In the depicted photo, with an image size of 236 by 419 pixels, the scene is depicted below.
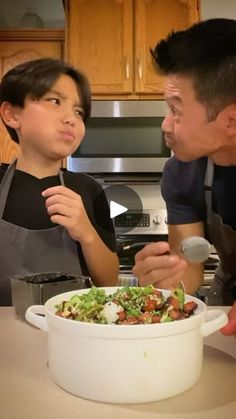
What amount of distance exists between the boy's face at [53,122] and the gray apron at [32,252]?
187 mm

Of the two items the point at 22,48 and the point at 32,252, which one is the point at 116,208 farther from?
the point at 32,252

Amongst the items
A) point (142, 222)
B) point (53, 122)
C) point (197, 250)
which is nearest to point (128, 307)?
point (197, 250)

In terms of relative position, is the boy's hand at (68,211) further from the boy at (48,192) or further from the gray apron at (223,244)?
the gray apron at (223,244)

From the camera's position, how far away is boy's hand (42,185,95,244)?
0.99 m

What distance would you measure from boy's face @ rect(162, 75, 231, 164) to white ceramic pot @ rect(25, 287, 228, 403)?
1.75 ft

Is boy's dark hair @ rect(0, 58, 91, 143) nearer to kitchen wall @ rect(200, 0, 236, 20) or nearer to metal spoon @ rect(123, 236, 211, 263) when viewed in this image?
metal spoon @ rect(123, 236, 211, 263)

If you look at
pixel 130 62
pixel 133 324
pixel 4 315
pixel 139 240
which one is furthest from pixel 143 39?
pixel 133 324

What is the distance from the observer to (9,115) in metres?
1.20

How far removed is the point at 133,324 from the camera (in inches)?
20.0

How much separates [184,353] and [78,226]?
21.6 inches

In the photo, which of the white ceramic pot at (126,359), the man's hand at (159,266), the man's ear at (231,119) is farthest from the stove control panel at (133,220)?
the white ceramic pot at (126,359)

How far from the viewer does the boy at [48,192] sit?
105 cm

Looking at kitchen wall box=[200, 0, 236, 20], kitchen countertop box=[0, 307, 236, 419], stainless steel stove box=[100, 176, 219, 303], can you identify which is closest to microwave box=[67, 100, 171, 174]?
stainless steel stove box=[100, 176, 219, 303]
